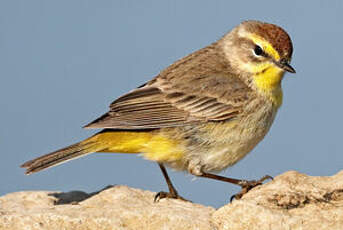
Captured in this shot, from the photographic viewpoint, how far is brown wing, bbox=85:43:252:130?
680cm

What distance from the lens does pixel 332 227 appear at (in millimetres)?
5383

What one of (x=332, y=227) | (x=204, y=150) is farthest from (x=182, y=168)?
(x=332, y=227)

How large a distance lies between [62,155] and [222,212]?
205 cm

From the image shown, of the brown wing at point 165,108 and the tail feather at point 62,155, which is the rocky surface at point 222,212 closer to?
the tail feather at point 62,155

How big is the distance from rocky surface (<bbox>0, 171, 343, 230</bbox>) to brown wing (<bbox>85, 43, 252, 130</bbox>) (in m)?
0.98

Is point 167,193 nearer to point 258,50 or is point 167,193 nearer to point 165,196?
point 165,196

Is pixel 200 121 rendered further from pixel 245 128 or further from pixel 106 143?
pixel 106 143

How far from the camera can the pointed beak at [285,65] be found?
21.9 ft

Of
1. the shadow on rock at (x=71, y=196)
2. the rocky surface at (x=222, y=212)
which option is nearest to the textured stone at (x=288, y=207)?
the rocky surface at (x=222, y=212)

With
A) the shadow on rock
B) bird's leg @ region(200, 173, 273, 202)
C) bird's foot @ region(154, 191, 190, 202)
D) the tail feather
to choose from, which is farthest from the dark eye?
the shadow on rock

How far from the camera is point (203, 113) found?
22.7 ft

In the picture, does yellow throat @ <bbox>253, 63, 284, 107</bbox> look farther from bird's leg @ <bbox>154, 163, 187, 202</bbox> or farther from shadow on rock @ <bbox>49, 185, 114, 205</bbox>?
shadow on rock @ <bbox>49, 185, 114, 205</bbox>

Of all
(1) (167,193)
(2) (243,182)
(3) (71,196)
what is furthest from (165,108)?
(3) (71,196)

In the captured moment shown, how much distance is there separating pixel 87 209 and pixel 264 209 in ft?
5.67
